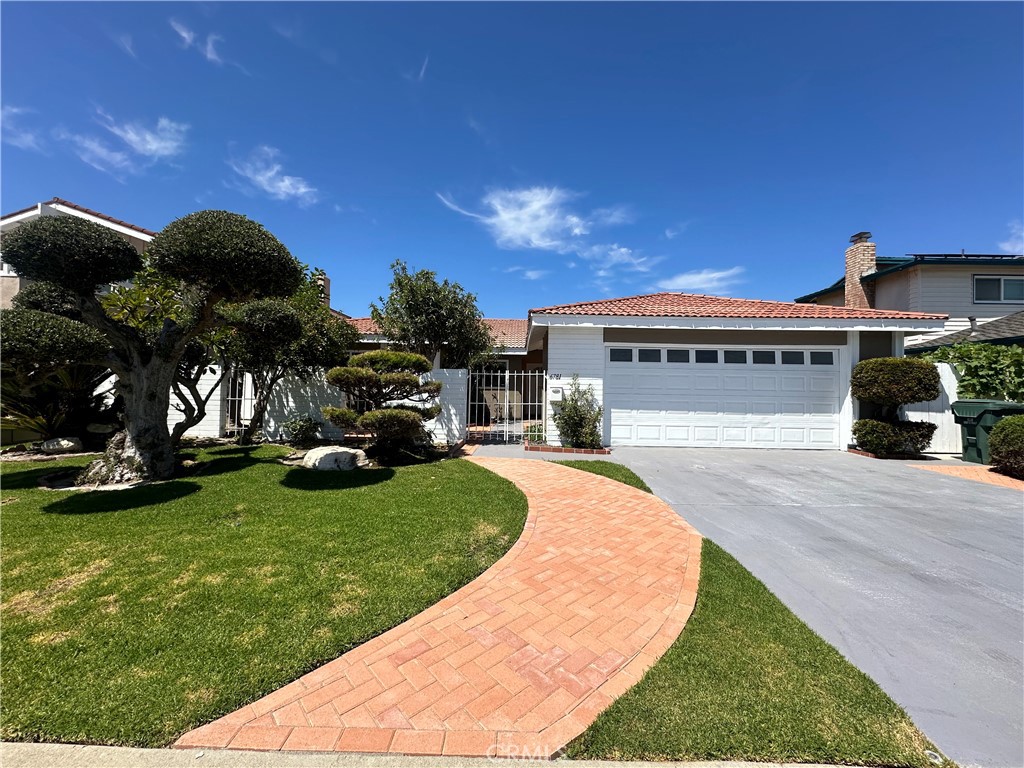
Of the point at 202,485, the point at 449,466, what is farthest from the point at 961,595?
the point at 202,485

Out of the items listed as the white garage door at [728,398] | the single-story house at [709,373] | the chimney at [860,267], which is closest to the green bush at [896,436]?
the single-story house at [709,373]

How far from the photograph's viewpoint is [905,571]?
3643 mm

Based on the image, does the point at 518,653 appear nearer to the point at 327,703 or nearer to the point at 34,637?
the point at 327,703

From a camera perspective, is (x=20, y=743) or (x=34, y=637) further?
(x=34, y=637)

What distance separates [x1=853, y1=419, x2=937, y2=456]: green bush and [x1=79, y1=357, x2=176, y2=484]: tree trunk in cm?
1469

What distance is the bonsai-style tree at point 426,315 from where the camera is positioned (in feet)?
38.4

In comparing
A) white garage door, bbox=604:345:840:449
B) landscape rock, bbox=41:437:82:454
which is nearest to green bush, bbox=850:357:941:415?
white garage door, bbox=604:345:840:449

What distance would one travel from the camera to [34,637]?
2486 millimetres

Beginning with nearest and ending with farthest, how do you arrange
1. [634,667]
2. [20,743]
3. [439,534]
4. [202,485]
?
[20,743]
[634,667]
[439,534]
[202,485]

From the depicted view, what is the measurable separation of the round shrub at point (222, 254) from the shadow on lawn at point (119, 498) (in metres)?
3.16

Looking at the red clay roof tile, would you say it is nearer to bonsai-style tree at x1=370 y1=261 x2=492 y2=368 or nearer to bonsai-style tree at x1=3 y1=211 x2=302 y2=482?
bonsai-style tree at x1=370 y1=261 x2=492 y2=368

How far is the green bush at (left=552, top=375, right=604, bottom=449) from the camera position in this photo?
31.7ft

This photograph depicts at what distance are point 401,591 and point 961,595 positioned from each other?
4.59 m

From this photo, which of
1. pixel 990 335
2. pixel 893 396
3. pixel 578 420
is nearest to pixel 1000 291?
pixel 990 335
